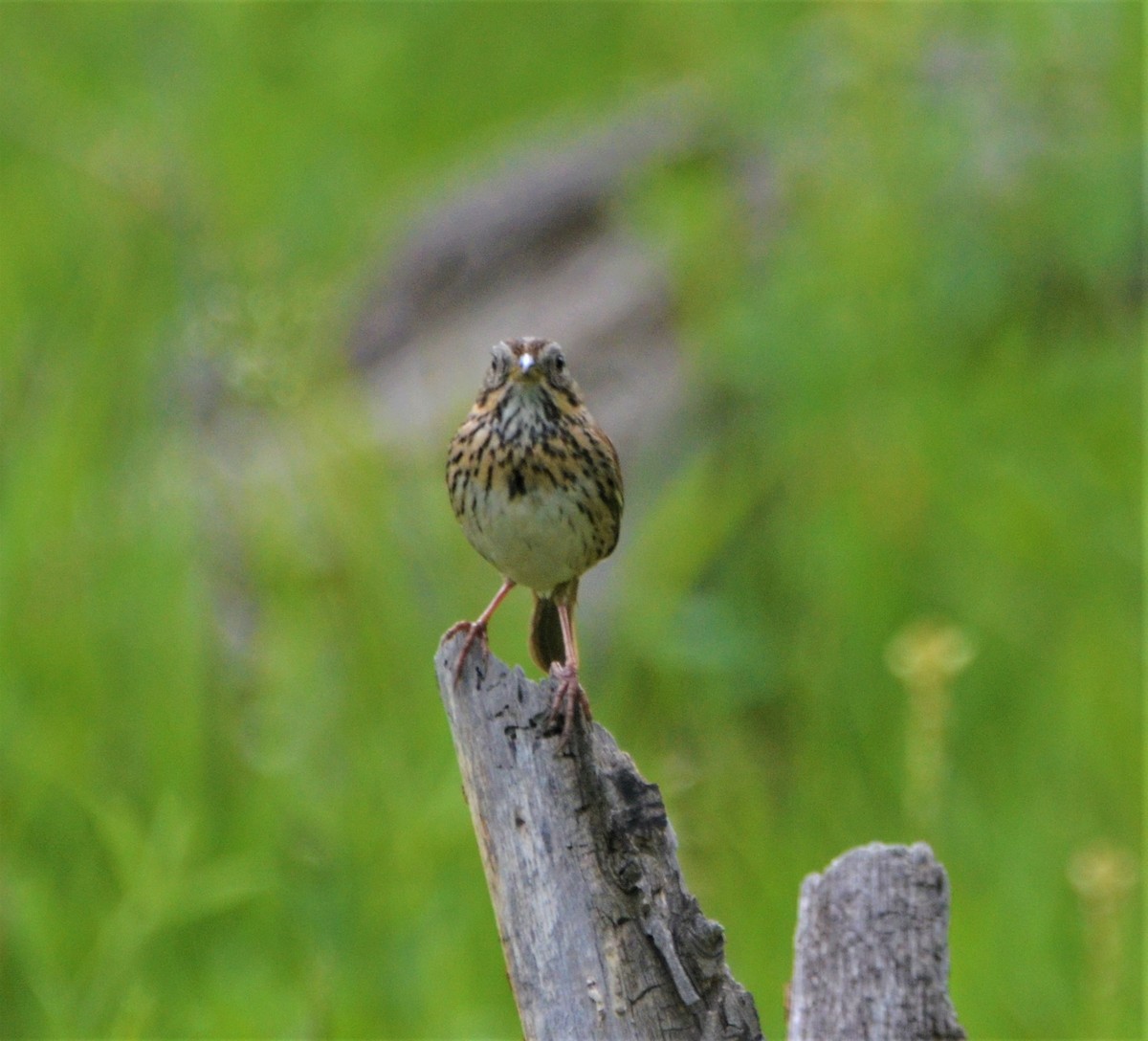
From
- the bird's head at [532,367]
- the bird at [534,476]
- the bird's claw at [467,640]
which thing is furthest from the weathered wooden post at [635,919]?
the bird's head at [532,367]

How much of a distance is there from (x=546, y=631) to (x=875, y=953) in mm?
2218

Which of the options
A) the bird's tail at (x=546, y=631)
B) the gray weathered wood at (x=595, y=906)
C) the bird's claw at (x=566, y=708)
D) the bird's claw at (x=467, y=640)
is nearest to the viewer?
the gray weathered wood at (x=595, y=906)

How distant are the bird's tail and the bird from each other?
0.73ft

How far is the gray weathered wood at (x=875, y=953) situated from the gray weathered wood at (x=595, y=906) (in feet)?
0.49

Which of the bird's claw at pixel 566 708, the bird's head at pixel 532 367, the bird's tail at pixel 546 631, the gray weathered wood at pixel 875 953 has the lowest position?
the gray weathered wood at pixel 875 953

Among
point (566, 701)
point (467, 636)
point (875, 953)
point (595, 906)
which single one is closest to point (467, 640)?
point (467, 636)

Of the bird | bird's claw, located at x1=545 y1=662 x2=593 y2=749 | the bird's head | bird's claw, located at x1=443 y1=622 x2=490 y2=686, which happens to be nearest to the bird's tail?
the bird

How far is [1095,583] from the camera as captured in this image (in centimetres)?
745

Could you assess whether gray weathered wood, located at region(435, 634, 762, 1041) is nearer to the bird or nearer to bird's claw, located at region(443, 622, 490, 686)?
bird's claw, located at region(443, 622, 490, 686)

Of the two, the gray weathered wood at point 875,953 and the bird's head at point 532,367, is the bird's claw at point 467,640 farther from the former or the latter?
the gray weathered wood at point 875,953

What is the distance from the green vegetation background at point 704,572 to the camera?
5.40 meters

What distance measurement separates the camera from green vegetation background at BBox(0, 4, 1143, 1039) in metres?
5.40

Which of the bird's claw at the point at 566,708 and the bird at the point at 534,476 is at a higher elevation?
the bird at the point at 534,476

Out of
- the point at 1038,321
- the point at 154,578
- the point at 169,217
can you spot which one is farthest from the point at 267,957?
the point at 1038,321
